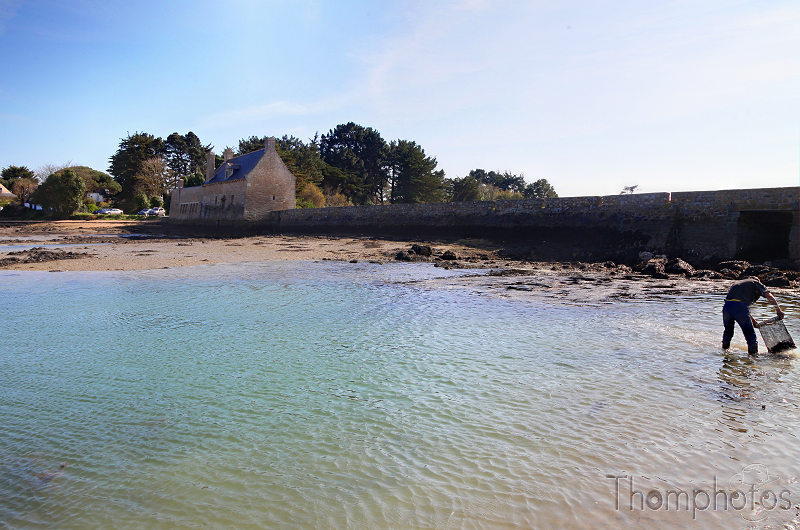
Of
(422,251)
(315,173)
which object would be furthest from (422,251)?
(315,173)

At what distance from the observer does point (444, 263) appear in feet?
63.9

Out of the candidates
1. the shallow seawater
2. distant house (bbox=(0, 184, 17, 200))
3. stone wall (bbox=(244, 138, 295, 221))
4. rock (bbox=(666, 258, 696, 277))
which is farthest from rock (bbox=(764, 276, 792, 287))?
distant house (bbox=(0, 184, 17, 200))

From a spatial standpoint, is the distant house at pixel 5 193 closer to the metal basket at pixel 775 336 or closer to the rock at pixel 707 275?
the rock at pixel 707 275

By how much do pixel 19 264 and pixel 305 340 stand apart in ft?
55.9

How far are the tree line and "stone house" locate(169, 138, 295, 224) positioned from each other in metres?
5.86

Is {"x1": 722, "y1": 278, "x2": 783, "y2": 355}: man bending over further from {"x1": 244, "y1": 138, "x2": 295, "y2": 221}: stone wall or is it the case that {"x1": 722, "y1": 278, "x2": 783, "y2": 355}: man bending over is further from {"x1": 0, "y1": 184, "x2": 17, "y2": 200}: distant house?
{"x1": 0, "y1": 184, "x2": 17, "y2": 200}: distant house

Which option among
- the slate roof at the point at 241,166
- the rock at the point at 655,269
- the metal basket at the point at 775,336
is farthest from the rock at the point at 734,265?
Result: the slate roof at the point at 241,166

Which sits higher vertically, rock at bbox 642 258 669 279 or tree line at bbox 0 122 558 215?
tree line at bbox 0 122 558 215

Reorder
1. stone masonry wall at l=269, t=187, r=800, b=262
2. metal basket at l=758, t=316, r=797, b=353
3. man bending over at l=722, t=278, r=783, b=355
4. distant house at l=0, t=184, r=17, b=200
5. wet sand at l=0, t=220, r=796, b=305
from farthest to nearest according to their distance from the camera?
distant house at l=0, t=184, r=17, b=200 < stone masonry wall at l=269, t=187, r=800, b=262 < wet sand at l=0, t=220, r=796, b=305 < man bending over at l=722, t=278, r=783, b=355 < metal basket at l=758, t=316, r=797, b=353

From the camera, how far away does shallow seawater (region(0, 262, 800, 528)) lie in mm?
3449

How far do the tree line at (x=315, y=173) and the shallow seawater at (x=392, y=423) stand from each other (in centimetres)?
4441

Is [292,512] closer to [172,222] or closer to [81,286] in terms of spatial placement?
[81,286]

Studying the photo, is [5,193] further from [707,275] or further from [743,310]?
[743,310]

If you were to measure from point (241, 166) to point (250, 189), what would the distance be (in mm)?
4547
